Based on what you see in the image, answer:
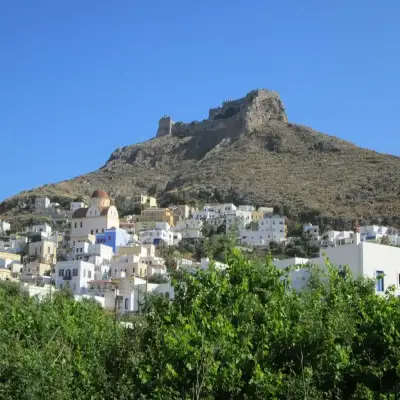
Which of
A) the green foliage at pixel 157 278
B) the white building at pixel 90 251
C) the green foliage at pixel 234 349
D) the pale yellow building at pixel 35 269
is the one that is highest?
the white building at pixel 90 251

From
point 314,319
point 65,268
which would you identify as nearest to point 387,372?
point 314,319

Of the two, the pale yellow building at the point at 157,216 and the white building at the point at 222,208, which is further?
the white building at the point at 222,208

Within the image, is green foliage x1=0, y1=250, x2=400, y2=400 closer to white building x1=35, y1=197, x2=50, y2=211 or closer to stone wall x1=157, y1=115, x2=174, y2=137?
white building x1=35, y1=197, x2=50, y2=211

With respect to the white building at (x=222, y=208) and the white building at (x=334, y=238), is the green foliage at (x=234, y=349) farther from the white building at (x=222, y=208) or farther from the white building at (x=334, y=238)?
the white building at (x=222, y=208)

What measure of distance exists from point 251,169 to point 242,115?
2412cm

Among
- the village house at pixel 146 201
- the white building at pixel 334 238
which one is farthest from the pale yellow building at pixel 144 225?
the white building at pixel 334 238

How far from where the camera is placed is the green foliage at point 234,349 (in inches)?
494

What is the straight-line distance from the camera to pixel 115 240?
7900 centimetres

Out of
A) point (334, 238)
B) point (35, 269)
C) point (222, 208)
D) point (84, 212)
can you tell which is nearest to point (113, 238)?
point (35, 269)

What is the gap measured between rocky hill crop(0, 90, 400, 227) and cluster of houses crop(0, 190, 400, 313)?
8.26 m

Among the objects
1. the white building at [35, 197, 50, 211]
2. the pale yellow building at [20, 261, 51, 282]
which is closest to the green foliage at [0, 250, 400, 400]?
the pale yellow building at [20, 261, 51, 282]

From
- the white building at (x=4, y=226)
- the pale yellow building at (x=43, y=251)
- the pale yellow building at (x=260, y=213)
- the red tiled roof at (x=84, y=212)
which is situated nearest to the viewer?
the pale yellow building at (x=43, y=251)

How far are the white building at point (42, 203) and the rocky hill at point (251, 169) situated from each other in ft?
9.82

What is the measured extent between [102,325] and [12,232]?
81.1 metres
